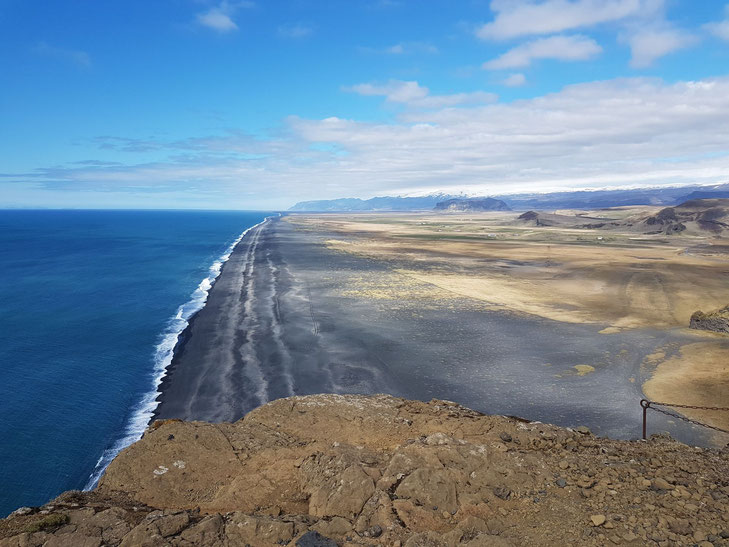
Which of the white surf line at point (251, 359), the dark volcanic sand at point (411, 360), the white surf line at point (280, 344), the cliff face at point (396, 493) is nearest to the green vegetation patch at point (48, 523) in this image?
the cliff face at point (396, 493)

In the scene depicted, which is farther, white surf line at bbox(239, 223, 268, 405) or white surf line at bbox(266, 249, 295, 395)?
white surf line at bbox(266, 249, 295, 395)

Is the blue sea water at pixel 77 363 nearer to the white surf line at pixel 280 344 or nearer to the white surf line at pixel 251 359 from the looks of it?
the white surf line at pixel 251 359

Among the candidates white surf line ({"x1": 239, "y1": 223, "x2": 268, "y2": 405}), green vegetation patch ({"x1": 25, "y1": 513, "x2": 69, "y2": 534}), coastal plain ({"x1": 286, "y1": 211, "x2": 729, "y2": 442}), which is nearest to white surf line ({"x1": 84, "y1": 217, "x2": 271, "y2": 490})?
white surf line ({"x1": 239, "y1": 223, "x2": 268, "y2": 405})

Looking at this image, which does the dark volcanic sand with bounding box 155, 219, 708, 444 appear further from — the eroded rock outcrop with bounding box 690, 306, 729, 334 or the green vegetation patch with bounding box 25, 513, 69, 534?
the green vegetation patch with bounding box 25, 513, 69, 534

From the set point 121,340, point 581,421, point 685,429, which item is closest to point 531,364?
point 581,421

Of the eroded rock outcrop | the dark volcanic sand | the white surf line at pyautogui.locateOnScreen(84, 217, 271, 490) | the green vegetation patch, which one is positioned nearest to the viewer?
the green vegetation patch

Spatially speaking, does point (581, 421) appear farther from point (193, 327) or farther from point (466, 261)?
point (466, 261)
